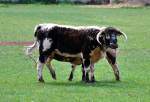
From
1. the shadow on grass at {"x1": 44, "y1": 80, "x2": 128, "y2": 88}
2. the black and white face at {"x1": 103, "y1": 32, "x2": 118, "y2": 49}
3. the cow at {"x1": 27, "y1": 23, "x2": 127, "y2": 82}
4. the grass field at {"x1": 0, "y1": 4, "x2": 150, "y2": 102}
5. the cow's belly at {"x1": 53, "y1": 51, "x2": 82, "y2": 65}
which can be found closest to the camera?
the grass field at {"x1": 0, "y1": 4, "x2": 150, "y2": 102}

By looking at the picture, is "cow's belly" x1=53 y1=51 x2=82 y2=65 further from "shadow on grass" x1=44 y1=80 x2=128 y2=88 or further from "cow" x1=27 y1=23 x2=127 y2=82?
"shadow on grass" x1=44 y1=80 x2=128 y2=88

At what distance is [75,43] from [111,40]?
1072 mm

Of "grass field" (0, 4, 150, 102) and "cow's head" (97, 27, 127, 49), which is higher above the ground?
"cow's head" (97, 27, 127, 49)

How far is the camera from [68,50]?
18.8 metres

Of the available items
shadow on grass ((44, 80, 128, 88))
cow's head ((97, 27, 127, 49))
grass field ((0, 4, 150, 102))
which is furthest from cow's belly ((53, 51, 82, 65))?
cow's head ((97, 27, 127, 49))

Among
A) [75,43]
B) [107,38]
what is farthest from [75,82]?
[107,38]

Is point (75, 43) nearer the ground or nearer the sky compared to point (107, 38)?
nearer the ground

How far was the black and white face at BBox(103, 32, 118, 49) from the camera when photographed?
1831 centimetres

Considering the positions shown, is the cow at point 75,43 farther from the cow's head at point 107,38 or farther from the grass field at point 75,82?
the grass field at point 75,82

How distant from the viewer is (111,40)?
18422 mm

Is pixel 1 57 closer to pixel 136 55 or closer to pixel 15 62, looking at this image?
pixel 15 62

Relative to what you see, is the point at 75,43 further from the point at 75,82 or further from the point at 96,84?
the point at 96,84

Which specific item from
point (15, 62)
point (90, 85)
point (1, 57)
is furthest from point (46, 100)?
point (1, 57)

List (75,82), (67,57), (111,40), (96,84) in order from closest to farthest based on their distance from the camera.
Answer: (96,84), (111,40), (75,82), (67,57)
